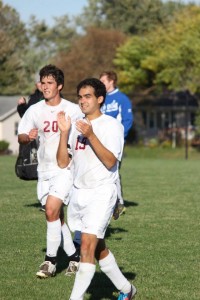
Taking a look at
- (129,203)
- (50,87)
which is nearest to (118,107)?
(129,203)

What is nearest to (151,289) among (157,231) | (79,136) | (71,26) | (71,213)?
(71,213)

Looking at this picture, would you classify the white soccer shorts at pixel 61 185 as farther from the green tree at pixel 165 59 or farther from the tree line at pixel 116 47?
the green tree at pixel 165 59

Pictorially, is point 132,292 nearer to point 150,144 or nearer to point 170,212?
point 170,212

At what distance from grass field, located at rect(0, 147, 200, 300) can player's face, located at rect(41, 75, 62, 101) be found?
1.79 m

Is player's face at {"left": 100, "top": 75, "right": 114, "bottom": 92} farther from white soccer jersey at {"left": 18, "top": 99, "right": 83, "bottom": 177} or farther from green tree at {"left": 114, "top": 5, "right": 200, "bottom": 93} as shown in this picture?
green tree at {"left": 114, "top": 5, "right": 200, "bottom": 93}

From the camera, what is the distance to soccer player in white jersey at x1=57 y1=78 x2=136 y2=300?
6539 millimetres

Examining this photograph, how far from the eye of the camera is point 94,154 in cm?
678

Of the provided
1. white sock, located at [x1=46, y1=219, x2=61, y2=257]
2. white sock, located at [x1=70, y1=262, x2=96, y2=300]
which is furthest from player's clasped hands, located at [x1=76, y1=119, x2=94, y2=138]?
white sock, located at [x1=46, y1=219, x2=61, y2=257]

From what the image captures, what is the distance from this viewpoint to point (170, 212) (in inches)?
544

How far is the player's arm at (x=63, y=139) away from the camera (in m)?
6.90

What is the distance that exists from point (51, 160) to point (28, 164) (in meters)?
2.74

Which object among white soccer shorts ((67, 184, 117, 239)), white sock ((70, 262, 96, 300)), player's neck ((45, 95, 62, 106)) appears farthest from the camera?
player's neck ((45, 95, 62, 106))

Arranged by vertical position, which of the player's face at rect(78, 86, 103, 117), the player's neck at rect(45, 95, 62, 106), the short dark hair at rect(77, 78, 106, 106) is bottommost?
the player's neck at rect(45, 95, 62, 106)

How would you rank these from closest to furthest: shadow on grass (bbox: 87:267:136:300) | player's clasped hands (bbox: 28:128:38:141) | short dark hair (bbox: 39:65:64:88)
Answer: shadow on grass (bbox: 87:267:136:300)
player's clasped hands (bbox: 28:128:38:141)
short dark hair (bbox: 39:65:64:88)
